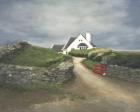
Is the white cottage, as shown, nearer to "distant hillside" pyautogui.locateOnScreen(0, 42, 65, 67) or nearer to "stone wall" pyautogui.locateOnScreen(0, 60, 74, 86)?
"distant hillside" pyautogui.locateOnScreen(0, 42, 65, 67)

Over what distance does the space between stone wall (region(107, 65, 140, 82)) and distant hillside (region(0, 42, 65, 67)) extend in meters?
6.05

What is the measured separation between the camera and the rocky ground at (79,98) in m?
25.4

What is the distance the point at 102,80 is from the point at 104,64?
12.0ft

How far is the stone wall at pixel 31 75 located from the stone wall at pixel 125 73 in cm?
625

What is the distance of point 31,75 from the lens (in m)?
31.2

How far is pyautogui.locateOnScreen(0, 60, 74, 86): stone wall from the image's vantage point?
101 feet

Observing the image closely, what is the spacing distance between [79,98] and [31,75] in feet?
19.3

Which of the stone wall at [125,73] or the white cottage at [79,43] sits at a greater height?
the white cottage at [79,43]

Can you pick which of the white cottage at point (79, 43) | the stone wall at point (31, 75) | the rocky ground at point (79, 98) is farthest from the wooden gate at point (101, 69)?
the white cottage at point (79, 43)

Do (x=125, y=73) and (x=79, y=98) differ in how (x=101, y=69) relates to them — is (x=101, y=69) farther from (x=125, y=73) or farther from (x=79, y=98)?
(x=79, y=98)

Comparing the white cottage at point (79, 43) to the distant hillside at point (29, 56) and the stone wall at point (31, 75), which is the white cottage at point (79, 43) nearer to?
the distant hillside at point (29, 56)

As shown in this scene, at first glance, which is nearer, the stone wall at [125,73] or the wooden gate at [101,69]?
the stone wall at [125,73]

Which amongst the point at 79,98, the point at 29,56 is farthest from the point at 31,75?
the point at 29,56

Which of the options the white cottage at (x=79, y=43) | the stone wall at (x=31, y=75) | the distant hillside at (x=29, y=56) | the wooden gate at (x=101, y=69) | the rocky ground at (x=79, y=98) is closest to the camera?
the rocky ground at (x=79, y=98)
